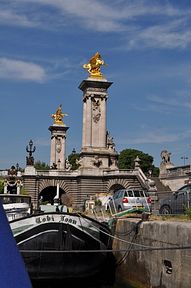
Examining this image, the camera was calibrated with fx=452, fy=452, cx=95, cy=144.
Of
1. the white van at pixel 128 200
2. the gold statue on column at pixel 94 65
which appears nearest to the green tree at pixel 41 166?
the gold statue on column at pixel 94 65

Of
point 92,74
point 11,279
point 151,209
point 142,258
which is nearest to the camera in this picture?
point 11,279

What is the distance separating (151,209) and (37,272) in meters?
6.63

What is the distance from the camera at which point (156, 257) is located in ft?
39.8

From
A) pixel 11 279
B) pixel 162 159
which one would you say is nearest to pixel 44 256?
pixel 11 279

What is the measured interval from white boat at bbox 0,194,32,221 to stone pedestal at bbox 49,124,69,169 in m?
69.1

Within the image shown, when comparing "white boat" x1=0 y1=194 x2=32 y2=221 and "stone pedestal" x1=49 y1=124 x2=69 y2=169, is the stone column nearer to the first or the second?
"stone pedestal" x1=49 y1=124 x2=69 y2=169

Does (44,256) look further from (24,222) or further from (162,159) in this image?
(162,159)

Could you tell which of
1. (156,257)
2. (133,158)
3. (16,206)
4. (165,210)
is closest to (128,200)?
(16,206)

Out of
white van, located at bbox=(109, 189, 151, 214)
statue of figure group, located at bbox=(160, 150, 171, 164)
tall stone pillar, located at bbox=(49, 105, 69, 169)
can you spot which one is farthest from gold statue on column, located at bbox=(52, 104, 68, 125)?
white van, located at bbox=(109, 189, 151, 214)

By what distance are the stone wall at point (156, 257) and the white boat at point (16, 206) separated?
203 inches

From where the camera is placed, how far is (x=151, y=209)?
786 inches

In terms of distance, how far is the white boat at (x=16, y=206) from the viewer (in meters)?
19.3

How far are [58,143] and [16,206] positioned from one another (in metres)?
72.7

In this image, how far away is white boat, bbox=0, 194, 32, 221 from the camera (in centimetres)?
1932
